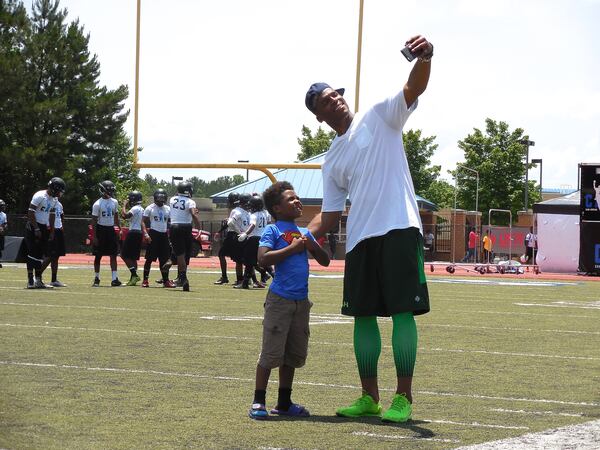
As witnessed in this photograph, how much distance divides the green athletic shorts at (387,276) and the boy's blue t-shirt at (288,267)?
24 cm

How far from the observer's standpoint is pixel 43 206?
63.9ft

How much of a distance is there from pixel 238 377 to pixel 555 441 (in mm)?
3098

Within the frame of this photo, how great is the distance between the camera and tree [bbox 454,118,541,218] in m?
81.2

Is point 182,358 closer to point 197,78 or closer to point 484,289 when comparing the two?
point 484,289

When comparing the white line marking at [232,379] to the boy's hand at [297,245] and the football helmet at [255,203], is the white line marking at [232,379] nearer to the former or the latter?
the boy's hand at [297,245]

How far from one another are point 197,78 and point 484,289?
8.10 m

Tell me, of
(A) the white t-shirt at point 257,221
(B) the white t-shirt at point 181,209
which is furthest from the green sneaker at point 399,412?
(A) the white t-shirt at point 257,221

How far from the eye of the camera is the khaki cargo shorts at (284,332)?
270 inches

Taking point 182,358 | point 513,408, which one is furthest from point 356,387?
point 182,358

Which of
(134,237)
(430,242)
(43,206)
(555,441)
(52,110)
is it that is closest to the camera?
(555,441)

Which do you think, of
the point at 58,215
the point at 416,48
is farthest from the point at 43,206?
the point at 416,48

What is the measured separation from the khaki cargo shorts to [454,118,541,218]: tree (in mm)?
73847

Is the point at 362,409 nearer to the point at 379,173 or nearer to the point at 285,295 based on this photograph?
the point at 285,295

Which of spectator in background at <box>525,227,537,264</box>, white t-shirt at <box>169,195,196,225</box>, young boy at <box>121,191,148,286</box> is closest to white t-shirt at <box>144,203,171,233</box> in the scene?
young boy at <box>121,191,148,286</box>
